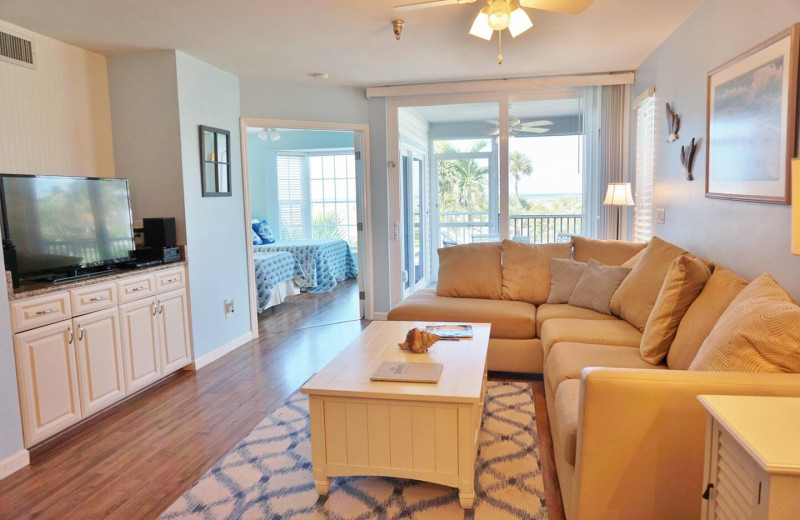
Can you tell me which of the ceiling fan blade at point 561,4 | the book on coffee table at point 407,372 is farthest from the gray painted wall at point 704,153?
the book on coffee table at point 407,372

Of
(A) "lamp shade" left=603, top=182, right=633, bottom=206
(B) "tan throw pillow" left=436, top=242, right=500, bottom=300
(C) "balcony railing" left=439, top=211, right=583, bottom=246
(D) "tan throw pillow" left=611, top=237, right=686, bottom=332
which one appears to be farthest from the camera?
(C) "balcony railing" left=439, top=211, right=583, bottom=246

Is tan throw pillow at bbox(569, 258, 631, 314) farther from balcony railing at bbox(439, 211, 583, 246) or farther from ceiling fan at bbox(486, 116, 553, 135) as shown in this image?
ceiling fan at bbox(486, 116, 553, 135)

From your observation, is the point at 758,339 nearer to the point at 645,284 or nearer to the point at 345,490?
the point at 645,284

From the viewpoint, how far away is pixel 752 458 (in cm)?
121

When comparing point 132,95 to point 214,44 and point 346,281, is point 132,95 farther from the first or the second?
point 346,281

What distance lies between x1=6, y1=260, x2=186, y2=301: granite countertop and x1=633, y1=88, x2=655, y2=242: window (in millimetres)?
3976

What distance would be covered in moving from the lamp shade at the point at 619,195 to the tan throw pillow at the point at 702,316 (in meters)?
2.29

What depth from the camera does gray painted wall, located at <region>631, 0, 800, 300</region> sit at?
2273 mm

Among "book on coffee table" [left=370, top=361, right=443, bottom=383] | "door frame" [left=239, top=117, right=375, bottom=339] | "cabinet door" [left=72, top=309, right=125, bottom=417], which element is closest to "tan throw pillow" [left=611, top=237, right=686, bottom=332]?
"book on coffee table" [left=370, top=361, right=443, bottom=383]

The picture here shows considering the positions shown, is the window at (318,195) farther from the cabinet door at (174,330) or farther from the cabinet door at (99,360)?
the cabinet door at (99,360)

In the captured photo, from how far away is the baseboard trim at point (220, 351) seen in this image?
4242 millimetres

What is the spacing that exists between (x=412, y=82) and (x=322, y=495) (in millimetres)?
4053

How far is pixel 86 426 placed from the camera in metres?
3.19

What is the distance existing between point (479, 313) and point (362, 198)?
2.27 m
